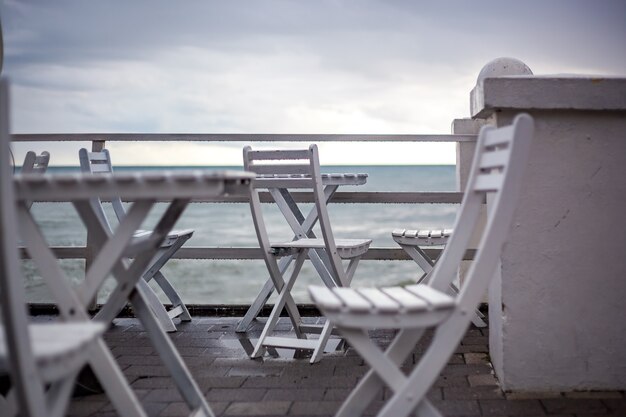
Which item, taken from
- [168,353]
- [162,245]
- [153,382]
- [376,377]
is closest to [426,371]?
[376,377]

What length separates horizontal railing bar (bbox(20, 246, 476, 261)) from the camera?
5.18 m

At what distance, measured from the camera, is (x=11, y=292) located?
1.64 meters

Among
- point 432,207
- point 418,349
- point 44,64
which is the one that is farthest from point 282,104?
point 418,349

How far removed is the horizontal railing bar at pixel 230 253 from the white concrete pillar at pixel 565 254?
1.89m

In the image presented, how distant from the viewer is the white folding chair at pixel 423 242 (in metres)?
4.54

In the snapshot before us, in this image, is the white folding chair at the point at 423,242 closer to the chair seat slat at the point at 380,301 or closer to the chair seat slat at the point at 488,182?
the chair seat slat at the point at 488,182

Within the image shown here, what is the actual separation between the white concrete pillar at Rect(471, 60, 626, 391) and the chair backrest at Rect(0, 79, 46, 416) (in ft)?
6.90

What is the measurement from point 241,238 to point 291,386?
34.5m

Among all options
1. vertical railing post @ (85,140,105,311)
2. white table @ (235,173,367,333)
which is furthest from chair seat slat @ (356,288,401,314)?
vertical railing post @ (85,140,105,311)

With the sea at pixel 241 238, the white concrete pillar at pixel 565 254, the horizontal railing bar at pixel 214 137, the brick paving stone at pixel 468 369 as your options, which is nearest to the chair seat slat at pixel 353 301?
the white concrete pillar at pixel 565 254

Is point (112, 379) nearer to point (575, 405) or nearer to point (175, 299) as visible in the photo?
point (575, 405)

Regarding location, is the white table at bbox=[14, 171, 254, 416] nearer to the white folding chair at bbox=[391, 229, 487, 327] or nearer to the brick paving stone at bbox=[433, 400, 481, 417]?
the brick paving stone at bbox=[433, 400, 481, 417]

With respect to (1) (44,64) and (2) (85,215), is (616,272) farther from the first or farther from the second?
(1) (44,64)

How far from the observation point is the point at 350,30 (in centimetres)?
3058
